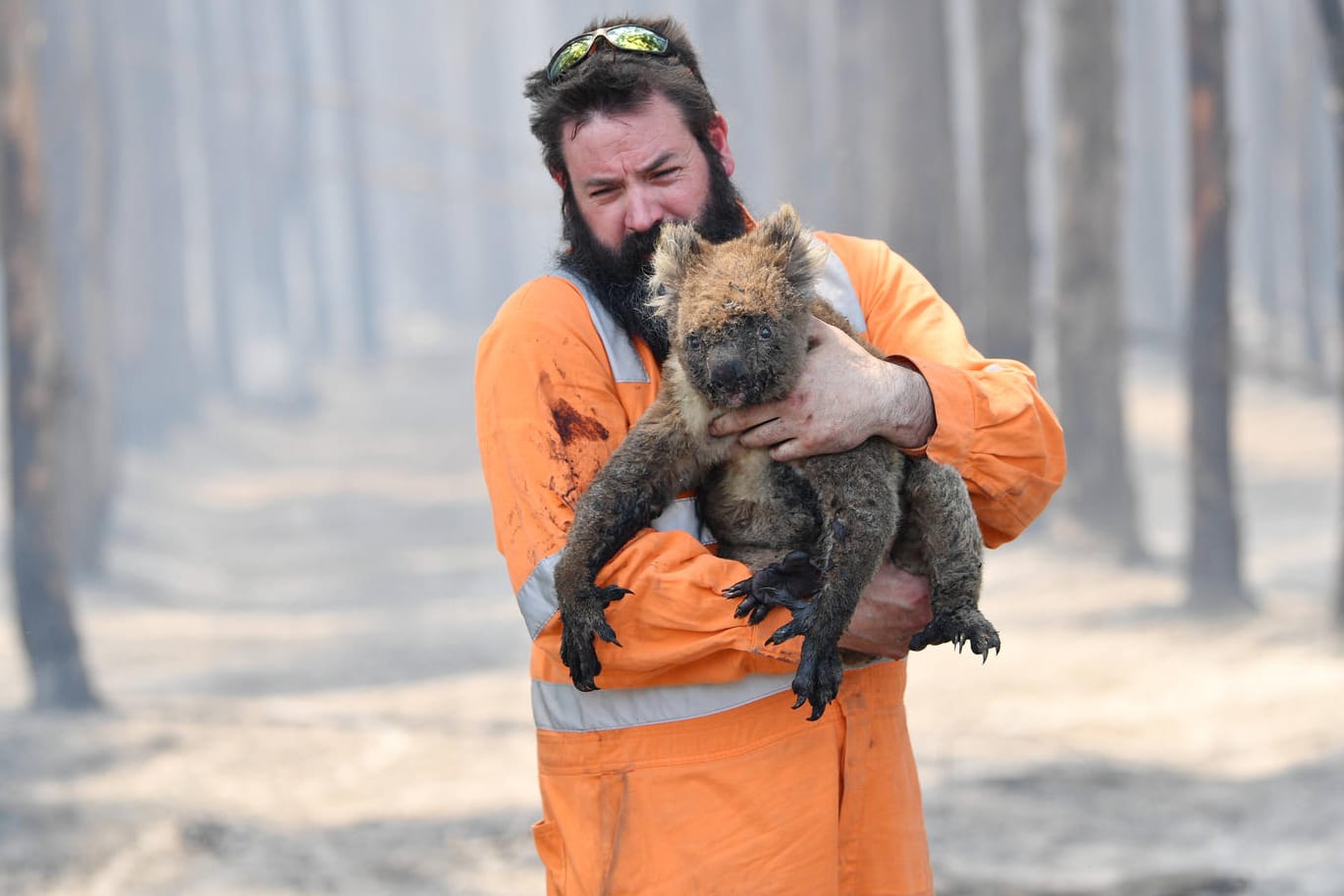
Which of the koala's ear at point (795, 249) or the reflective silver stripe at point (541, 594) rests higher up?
the koala's ear at point (795, 249)

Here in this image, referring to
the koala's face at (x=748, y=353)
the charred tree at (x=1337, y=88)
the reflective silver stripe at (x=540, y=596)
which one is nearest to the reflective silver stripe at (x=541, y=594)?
the reflective silver stripe at (x=540, y=596)

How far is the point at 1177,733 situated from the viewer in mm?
8703

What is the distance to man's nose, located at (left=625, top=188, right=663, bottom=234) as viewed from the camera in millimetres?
3041

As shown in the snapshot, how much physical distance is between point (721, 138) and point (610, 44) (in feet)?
1.17

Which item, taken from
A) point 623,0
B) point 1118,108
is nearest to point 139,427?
point 1118,108

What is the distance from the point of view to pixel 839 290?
3.26 m

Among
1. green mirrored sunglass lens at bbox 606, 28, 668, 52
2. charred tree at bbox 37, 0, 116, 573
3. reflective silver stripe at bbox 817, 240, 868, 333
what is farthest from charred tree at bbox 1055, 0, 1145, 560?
green mirrored sunglass lens at bbox 606, 28, 668, 52

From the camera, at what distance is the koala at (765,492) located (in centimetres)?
275

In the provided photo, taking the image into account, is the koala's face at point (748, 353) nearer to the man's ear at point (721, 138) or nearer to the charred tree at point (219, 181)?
the man's ear at point (721, 138)

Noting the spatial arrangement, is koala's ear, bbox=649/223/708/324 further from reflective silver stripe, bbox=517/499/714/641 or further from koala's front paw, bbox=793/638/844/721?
koala's front paw, bbox=793/638/844/721

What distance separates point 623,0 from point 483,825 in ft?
155

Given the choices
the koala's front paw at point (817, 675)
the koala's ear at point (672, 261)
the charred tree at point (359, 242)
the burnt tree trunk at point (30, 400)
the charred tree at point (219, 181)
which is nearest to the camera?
the koala's front paw at point (817, 675)

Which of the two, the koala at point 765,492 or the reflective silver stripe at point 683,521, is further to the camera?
the reflective silver stripe at point 683,521

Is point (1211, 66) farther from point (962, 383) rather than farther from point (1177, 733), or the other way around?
point (962, 383)
